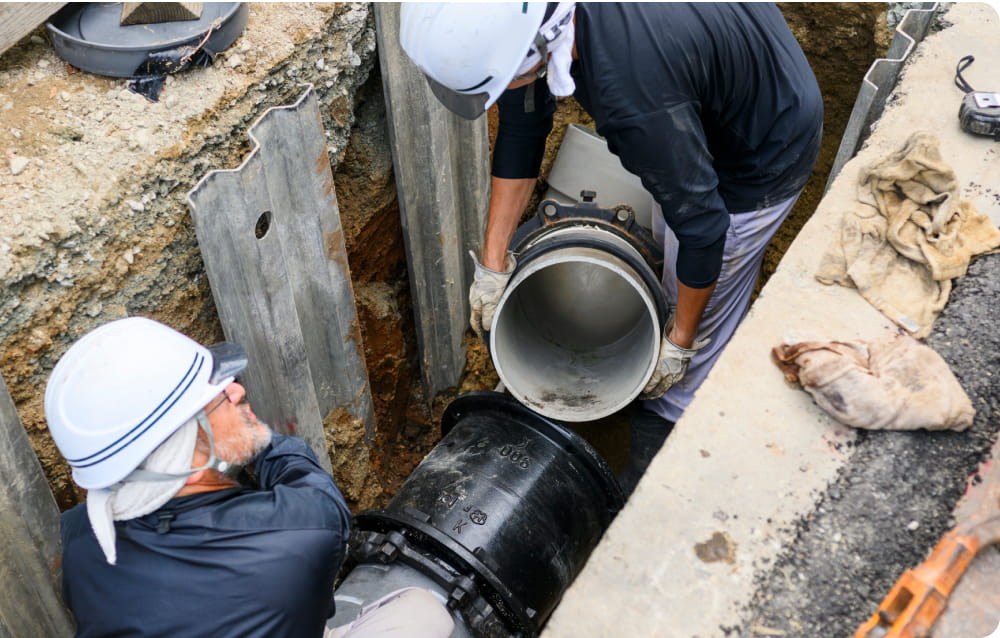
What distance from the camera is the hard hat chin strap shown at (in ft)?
6.40

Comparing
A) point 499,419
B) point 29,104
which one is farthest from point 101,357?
point 499,419

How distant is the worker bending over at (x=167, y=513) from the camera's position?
1.89 metres

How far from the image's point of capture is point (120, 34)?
2654 millimetres

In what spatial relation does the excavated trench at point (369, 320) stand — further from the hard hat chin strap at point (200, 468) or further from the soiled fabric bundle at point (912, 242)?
the hard hat chin strap at point (200, 468)

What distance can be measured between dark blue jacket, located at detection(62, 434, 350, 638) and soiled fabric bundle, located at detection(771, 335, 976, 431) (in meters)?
1.41

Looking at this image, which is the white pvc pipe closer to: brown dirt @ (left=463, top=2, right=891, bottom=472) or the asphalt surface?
brown dirt @ (left=463, top=2, right=891, bottom=472)

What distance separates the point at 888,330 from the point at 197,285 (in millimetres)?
2189

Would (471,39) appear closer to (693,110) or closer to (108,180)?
(693,110)

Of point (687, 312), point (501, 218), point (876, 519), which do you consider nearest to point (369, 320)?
point (501, 218)

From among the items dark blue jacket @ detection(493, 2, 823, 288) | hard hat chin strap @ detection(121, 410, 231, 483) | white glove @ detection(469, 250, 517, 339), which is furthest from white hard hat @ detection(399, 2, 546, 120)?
hard hat chin strap @ detection(121, 410, 231, 483)

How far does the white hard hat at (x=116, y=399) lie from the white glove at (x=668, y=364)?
1.71 metres

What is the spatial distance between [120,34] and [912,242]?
268 cm

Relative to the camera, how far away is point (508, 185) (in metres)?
3.18

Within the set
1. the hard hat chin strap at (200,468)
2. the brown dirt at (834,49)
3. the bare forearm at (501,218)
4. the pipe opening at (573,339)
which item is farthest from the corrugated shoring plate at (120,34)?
the brown dirt at (834,49)
